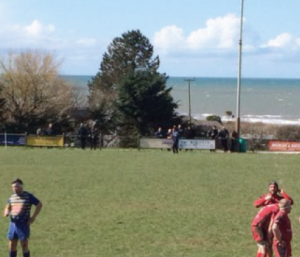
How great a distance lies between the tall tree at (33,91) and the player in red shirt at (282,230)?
4754cm

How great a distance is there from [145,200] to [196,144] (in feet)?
75.0

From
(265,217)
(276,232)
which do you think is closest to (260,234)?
(265,217)

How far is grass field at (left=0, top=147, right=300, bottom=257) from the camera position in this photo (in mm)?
16828

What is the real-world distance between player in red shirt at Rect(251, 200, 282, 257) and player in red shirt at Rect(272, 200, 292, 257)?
53 cm

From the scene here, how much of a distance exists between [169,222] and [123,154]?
2248 cm

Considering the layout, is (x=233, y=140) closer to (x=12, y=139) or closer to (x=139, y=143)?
(x=139, y=143)

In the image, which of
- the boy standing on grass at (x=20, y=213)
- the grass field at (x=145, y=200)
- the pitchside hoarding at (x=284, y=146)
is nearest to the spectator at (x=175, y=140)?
the grass field at (x=145, y=200)

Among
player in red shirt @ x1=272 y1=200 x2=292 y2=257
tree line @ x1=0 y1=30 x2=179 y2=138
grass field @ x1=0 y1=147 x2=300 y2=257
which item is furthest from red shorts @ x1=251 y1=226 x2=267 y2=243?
tree line @ x1=0 y1=30 x2=179 y2=138

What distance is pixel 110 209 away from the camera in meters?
22.1

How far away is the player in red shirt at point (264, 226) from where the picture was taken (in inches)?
522

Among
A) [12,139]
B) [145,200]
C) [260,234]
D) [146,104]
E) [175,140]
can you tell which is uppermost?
[146,104]

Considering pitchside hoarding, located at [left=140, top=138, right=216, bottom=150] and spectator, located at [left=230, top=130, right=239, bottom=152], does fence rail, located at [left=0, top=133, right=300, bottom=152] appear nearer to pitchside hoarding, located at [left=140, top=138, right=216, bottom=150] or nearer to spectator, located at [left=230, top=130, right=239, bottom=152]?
pitchside hoarding, located at [left=140, top=138, right=216, bottom=150]

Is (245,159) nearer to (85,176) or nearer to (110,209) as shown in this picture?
(85,176)

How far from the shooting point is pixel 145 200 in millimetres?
23797
